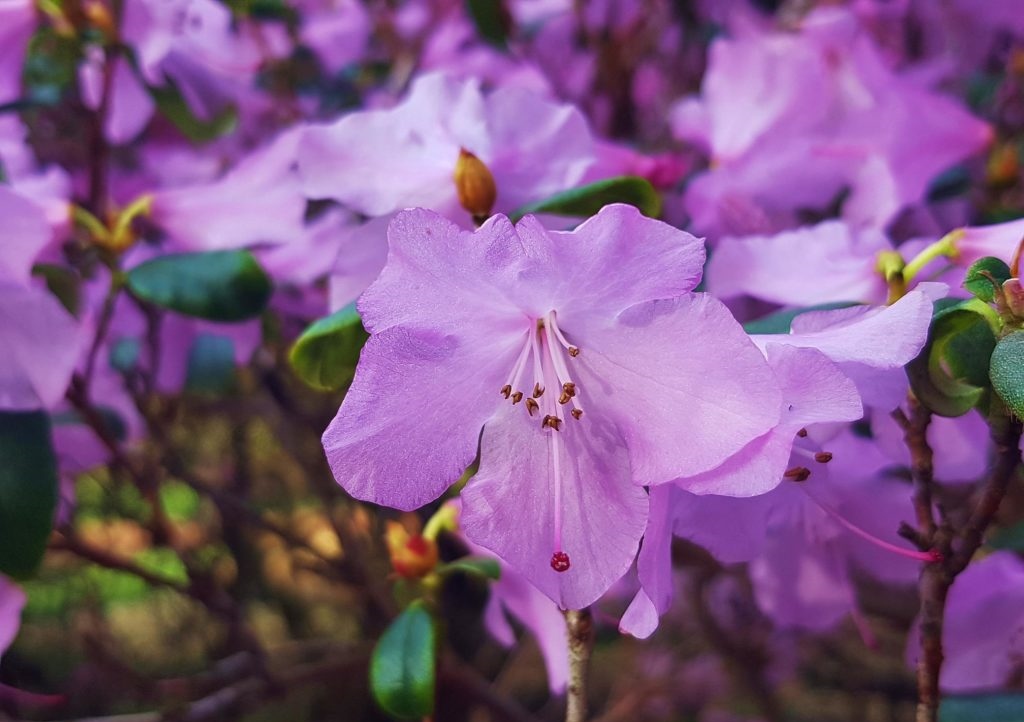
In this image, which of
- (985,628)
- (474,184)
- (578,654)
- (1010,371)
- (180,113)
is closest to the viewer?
(1010,371)

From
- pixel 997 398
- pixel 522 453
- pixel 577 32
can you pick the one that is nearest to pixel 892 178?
pixel 997 398

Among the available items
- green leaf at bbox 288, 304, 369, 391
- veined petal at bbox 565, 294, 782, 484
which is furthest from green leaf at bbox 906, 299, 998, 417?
green leaf at bbox 288, 304, 369, 391

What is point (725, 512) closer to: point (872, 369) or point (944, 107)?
point (872, 369)

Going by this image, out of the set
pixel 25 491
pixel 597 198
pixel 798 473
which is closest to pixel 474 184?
pixel 597 198

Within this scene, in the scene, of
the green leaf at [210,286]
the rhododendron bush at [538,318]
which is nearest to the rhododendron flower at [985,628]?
the rhododendron bush at [538,318]

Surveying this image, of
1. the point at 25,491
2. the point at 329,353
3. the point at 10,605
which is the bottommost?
the point at 10,605

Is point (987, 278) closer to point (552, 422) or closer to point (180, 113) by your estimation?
point (552, 422)

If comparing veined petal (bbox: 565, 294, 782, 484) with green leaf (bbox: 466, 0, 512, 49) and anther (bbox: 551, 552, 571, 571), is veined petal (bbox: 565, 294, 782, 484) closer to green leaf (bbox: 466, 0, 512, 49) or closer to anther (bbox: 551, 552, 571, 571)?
anther (bbox: 551, 552, 571, 571)

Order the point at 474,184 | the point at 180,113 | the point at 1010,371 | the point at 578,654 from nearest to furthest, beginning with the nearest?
the point at 1010,371, the point at 578,654, the point at 474,184, the point at 180,113
